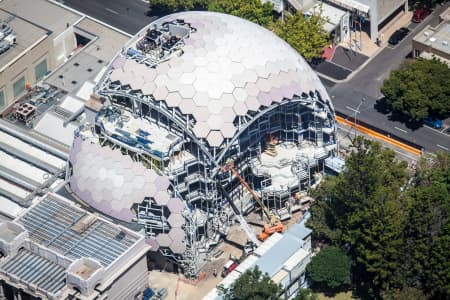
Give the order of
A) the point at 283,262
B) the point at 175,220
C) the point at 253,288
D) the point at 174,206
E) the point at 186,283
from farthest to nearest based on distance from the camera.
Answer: the point at 186,283, the point at 175,220, the point at 174,206, the point at 283,262, the point at 253,288

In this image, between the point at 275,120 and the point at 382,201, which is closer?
the point at 382,201

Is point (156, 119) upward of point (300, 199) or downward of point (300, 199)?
upward

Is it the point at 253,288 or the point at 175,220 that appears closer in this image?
the point at 253,288

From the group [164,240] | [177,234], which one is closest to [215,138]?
[177,234]

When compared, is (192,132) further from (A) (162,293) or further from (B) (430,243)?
(B) (430,243)

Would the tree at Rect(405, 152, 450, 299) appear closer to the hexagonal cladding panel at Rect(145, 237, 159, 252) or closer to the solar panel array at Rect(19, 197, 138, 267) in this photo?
the hexagonal cladding panel at Rect(145, 237, 159, 252)

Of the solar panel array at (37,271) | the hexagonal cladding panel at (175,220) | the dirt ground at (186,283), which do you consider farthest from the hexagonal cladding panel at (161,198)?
the solar panel array at (37,271)

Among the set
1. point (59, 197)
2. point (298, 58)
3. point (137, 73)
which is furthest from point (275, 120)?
point (59, 197)

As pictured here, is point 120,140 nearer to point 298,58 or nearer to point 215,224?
point 215,224
